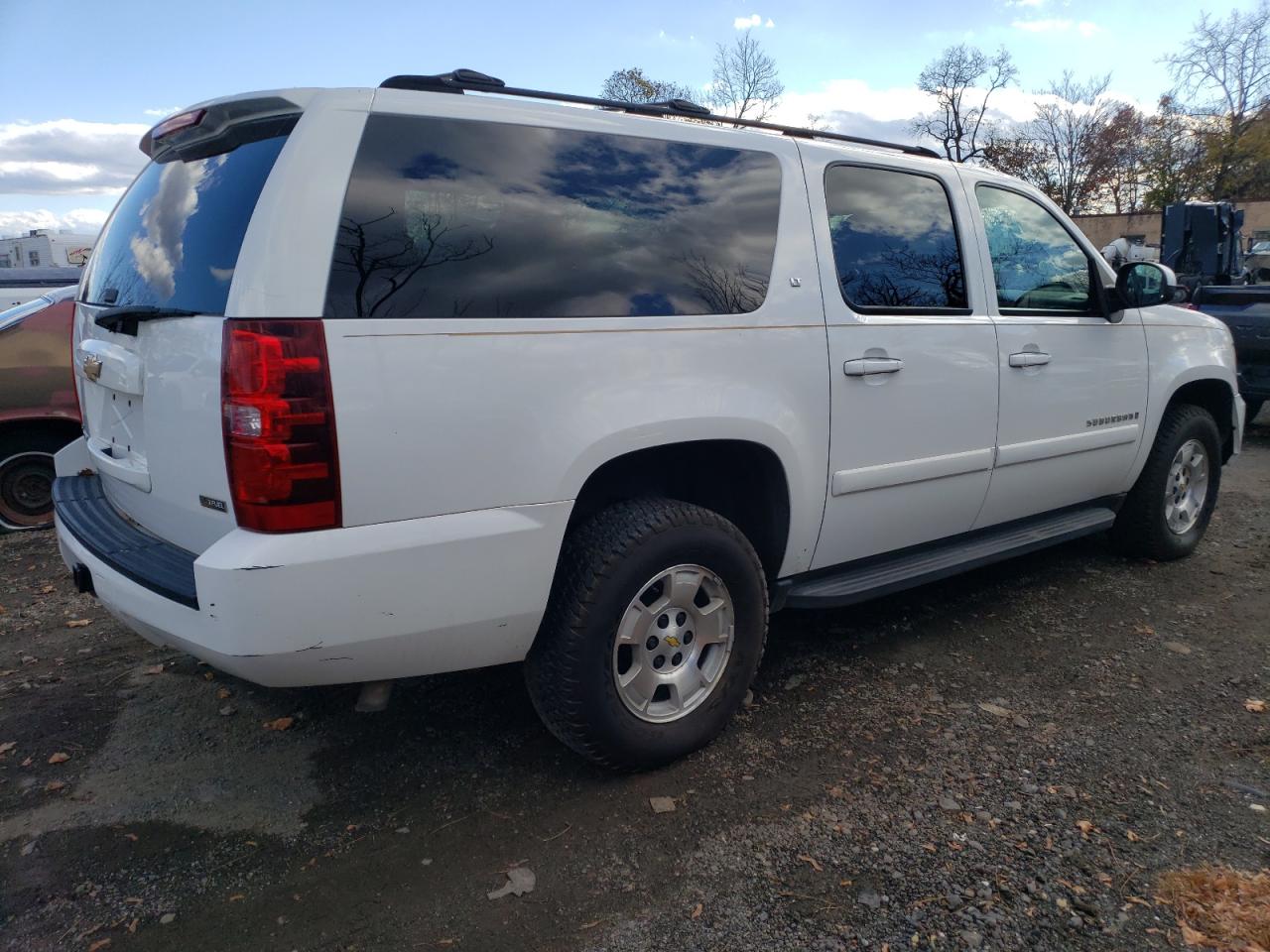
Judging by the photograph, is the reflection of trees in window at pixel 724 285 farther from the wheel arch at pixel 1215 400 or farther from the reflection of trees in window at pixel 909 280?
the wheel arch at pixel 1215 400

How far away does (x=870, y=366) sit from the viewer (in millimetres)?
3139

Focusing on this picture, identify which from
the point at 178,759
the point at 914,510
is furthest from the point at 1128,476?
the point at 178,759

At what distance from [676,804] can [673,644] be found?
0.48 metres

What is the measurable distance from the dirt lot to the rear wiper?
1.45 m

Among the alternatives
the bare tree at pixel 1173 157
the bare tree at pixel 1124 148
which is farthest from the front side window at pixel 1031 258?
the bare tree at pixel 1124 148

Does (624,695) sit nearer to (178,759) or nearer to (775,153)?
(178,759)

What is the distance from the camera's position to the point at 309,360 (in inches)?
81.7

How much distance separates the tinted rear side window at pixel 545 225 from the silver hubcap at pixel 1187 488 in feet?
10.5

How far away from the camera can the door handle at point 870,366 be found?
3.08 m

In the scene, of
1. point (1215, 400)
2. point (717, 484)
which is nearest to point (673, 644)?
point (717, 484)

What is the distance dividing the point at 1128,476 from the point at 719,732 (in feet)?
9.41

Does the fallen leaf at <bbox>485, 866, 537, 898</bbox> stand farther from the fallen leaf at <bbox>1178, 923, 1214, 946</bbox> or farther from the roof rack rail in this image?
the roof rack rail

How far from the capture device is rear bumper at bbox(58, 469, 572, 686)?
2.11m

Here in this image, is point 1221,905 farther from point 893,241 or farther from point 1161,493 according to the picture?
point 1161,493
